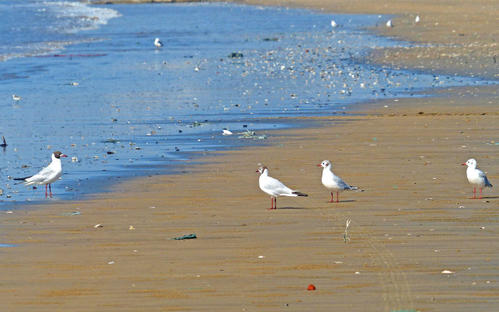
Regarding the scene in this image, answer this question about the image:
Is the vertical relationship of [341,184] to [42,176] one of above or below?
above

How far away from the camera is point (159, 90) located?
2798 centimetres

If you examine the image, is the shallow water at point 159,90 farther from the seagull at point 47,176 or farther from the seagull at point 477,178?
the seagull at point 477,178

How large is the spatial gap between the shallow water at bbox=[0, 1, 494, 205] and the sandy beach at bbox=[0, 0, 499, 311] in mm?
1468

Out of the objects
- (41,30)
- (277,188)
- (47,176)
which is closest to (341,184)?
(277,188)

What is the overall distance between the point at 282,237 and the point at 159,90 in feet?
57.4

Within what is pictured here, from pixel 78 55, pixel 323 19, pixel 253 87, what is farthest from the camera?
pixel 323 19

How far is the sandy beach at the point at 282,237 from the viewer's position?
28.2ft

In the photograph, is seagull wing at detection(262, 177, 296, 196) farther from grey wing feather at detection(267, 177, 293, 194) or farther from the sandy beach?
the sandy beach

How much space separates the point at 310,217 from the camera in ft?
39.1

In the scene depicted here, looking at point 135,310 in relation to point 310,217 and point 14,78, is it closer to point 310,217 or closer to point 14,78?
point 310,217

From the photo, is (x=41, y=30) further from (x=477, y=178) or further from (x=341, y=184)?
(x=477, y=178)

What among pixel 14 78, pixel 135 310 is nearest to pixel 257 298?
pixel 135 310

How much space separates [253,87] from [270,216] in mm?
16128

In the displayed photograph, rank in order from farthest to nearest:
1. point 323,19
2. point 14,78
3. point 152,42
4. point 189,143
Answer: point 323,19
point 152,42
point 14,78
point 189,143
